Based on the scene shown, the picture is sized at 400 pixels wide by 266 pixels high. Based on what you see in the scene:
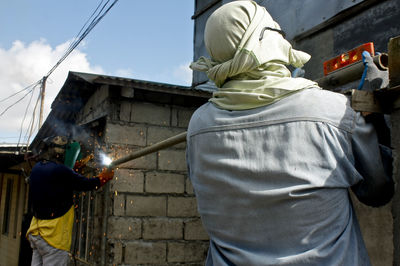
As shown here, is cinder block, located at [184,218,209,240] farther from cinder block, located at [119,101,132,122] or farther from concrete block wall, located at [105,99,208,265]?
cinder block, located at [119,101,132,122]

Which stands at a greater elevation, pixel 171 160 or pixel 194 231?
pixel 171 160

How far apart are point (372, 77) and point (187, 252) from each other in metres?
4.29

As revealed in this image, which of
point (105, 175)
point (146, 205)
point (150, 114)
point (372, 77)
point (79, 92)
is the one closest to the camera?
point (372, 77)

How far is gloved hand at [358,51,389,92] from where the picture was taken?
168 cm

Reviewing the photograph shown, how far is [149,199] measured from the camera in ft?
17.8

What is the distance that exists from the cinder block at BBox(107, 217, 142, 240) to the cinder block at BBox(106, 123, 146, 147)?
1.04 m

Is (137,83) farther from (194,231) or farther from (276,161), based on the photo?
(276,161)

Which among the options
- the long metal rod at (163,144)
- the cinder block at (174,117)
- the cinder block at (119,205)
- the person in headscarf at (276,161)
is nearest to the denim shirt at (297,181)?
the person in headscarf at (276,161)

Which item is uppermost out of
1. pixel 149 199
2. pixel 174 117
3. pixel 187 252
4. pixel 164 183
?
pixel 174 117

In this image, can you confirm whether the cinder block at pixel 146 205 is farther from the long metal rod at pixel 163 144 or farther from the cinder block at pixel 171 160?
the long metal rod at pixel 163 144

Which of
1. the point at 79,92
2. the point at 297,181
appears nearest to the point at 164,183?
the point at 79,92

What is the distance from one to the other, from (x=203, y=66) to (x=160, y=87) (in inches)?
142

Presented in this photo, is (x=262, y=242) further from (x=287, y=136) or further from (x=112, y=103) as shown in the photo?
(x=112, y=103)

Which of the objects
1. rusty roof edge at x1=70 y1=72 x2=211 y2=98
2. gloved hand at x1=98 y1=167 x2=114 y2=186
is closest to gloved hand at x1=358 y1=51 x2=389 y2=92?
gloved hand at x1=98 y1=167 x2=114 y2=186
